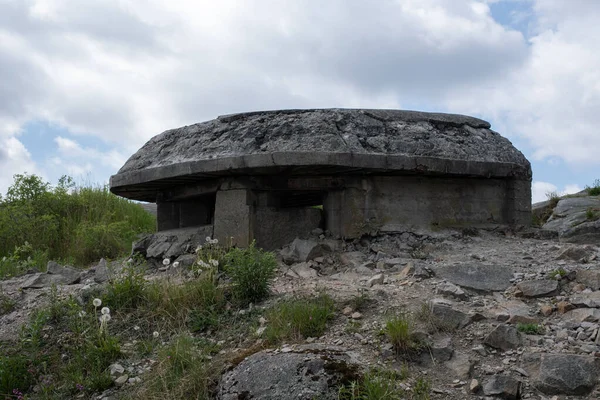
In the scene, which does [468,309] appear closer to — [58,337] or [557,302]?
[557,302]

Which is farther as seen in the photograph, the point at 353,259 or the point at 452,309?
the point at 353,259

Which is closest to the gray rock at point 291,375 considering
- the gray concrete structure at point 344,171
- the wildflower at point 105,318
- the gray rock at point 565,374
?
the gray rock at point 565,374

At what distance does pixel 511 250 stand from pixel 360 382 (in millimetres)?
2839

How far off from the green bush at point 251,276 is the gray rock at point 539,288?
1.87 meters

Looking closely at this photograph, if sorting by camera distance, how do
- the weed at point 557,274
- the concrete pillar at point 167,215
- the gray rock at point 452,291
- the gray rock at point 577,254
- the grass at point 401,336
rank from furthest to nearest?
the concrete pillar at point 167,215 → the gray rock at point 577,254 → the weed at point 557,274 → the gray rock at point 452,291 → the grass at point 401,336

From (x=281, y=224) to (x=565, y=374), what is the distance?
10.5 ft

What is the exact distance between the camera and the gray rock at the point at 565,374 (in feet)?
11.2

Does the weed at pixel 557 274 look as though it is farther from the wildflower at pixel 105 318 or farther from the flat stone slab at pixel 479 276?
the wildflower at pixel 105 318

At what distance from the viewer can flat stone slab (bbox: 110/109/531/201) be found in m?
5.59

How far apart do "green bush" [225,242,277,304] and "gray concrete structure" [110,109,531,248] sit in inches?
38.1

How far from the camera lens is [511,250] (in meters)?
5.70

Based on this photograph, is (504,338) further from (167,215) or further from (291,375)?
(167,215)

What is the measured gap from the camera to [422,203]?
20.2 ft

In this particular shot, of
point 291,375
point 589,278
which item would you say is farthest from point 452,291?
point 291,375
